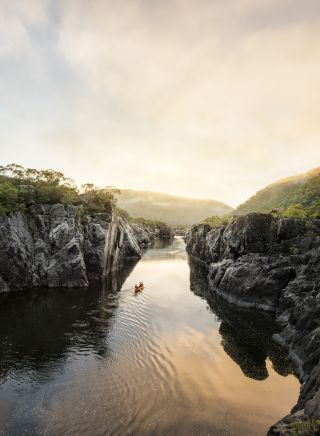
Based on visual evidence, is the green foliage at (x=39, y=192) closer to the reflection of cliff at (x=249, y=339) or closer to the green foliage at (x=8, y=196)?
the green foliage at (x=8, y=196)

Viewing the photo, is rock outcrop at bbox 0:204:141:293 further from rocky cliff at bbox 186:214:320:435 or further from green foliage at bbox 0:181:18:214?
rocky cliff at bbox 186:214:320:435

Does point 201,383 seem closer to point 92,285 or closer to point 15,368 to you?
point 15,368

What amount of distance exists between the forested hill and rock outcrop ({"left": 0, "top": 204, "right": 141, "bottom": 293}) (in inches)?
A: 1304

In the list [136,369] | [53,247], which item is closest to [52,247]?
[53,247]

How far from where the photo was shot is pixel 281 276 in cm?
3888

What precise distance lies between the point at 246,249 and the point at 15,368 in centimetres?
3460

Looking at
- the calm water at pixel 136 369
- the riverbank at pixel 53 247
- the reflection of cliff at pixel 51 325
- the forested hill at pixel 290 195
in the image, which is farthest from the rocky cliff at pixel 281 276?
the riverbank at pixel 53 247

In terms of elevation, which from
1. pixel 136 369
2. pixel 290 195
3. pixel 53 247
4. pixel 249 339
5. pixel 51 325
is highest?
pixel 290 195

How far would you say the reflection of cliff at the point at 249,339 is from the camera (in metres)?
25.2

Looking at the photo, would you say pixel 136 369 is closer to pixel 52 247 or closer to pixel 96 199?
pixel 52 247

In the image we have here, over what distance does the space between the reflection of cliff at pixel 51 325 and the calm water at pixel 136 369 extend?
100mm

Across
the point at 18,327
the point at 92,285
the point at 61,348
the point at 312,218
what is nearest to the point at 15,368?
the point at 61,348

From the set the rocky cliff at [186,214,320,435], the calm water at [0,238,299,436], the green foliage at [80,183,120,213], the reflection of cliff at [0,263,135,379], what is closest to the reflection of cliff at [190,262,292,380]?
the calm water at [0,238,299,436]

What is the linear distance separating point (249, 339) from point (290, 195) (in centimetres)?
10677
